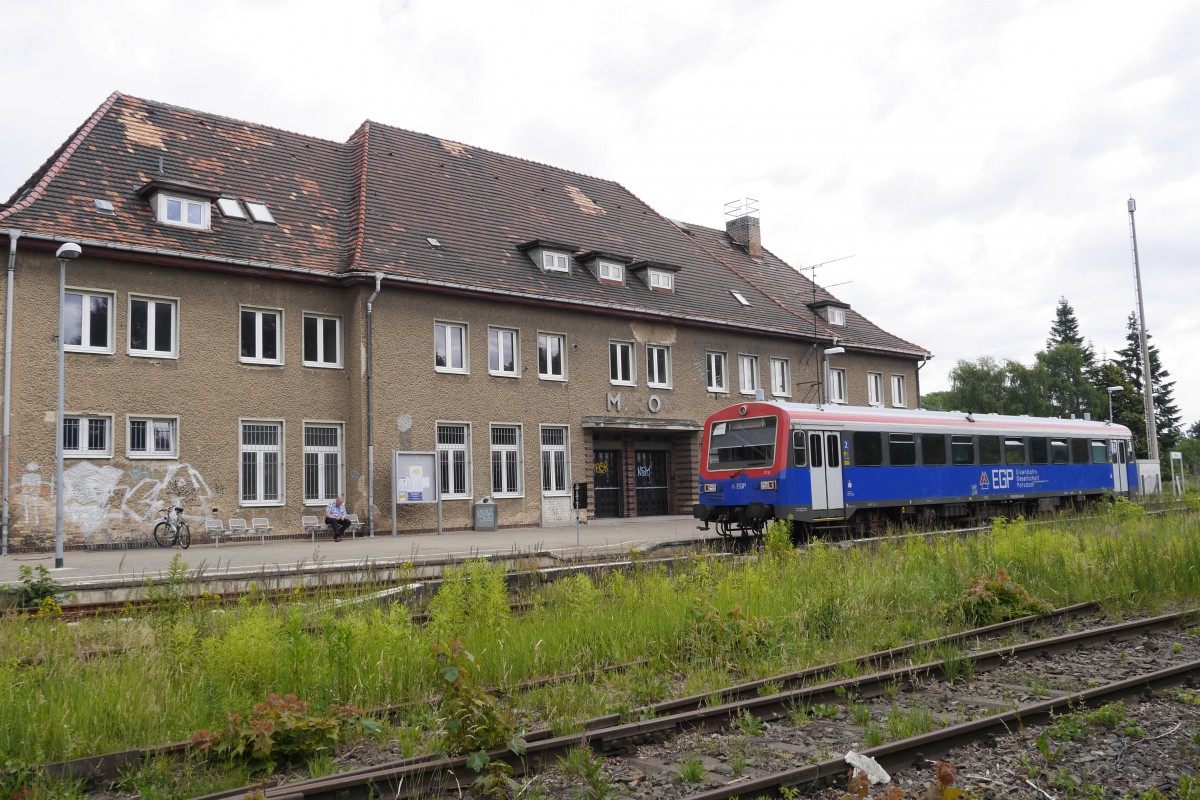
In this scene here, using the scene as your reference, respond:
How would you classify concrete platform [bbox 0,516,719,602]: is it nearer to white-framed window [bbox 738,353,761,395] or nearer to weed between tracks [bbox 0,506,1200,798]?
weed between tracks [bbox 0,506,1200,798]

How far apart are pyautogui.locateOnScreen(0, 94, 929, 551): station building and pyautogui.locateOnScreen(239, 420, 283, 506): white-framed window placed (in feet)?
0.18

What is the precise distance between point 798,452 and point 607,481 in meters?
11.0

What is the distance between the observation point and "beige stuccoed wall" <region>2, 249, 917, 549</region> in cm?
1948

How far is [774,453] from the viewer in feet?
62.3

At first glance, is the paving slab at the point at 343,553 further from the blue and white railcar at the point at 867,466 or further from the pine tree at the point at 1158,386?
the pine tree at the point at 1158,386

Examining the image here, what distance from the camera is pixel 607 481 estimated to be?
29.2 metres

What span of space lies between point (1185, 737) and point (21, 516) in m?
19.9

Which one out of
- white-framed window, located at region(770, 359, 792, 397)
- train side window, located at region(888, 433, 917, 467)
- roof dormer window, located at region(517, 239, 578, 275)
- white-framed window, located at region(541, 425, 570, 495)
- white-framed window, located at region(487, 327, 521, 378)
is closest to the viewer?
→ train side window, located at region(888, 433, 917, 467)

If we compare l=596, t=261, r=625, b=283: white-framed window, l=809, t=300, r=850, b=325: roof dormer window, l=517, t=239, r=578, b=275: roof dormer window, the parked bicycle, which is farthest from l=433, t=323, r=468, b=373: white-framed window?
l=809, t=300, r=850, b=325: roof dormer window

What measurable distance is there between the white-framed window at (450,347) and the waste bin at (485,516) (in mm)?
3603

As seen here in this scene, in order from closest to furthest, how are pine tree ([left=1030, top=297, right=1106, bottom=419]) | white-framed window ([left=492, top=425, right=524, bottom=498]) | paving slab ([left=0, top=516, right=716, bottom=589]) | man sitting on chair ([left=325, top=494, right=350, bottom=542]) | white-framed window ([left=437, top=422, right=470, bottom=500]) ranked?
1. paving slab ([left=0, top=516, right=716, bottom=589])
2. man sitting on chair ([left=325, top=494, right=350, bottom=542])
3. white-framed window ([left=437, top=422, right=470, bottom=500])
4. white-framed window ([left=492, top=425, right=524, bottom=498])
5. pine tree ([left=1030, top=297, right=1106, bottom=419])

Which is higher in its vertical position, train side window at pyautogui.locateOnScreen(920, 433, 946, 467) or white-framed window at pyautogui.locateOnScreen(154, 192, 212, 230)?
white-framed window at pyautogui.locateOnScreen(154, 192, 212, 230)

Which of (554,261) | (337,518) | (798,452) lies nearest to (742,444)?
(798,452)

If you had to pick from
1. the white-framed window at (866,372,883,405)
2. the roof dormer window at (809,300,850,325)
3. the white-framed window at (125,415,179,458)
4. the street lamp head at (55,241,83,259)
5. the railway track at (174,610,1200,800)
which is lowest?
the railway track at (174,610,1200,800)
